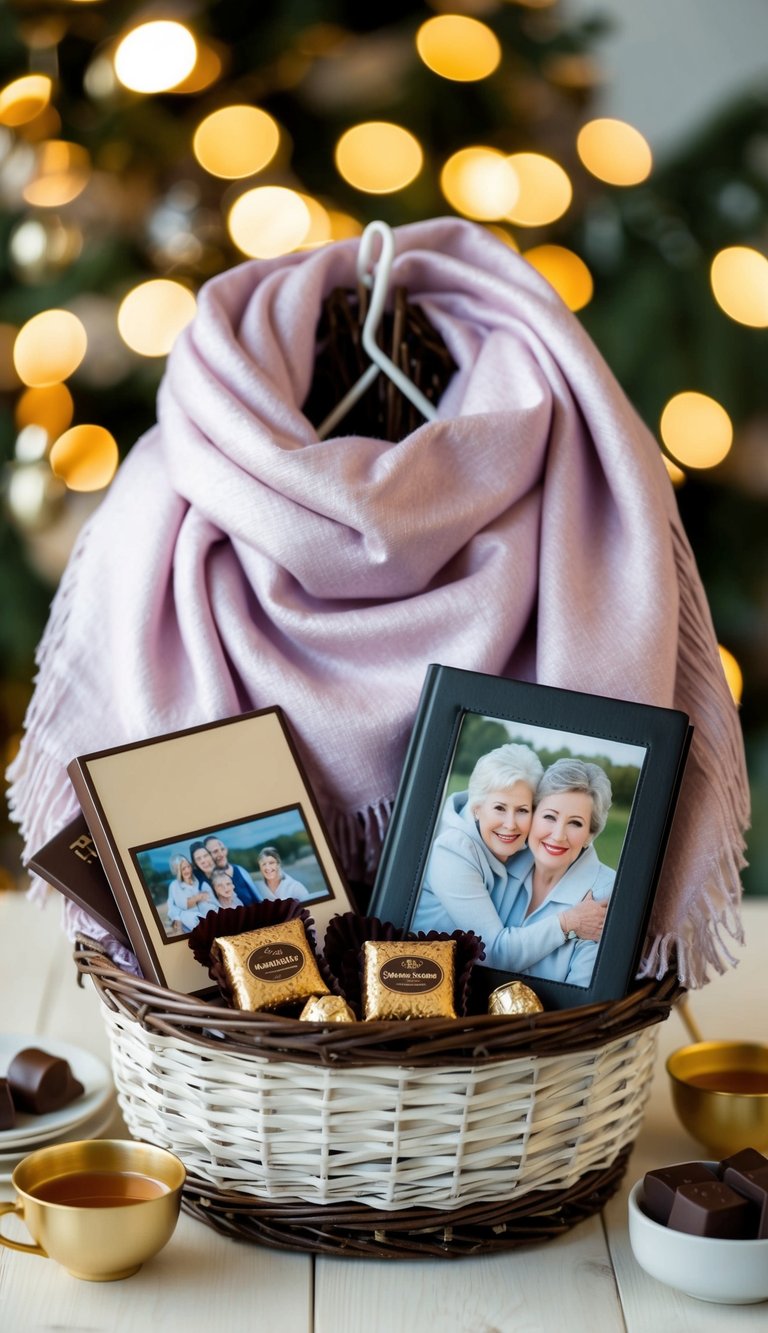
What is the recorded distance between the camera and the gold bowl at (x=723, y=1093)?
0.79m

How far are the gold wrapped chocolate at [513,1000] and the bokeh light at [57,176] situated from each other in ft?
3.54

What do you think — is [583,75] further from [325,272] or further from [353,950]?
[353,950]

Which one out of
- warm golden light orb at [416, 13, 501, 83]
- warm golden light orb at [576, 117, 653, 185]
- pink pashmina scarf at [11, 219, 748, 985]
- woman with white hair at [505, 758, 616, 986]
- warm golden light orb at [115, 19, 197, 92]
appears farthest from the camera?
warm golden light orb at [576, 117, 653, 185]

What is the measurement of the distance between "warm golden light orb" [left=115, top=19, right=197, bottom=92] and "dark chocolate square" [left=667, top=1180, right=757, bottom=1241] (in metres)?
1.25

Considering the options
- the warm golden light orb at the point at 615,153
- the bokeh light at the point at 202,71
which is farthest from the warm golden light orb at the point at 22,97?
the warm golden light orb at the point at 615,153

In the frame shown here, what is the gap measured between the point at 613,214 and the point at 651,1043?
1.16 metres

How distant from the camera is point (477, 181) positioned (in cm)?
154

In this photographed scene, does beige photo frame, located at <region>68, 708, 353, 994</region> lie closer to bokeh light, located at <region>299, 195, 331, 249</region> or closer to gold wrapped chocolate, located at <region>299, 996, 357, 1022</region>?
gold wrapped chocolate, located at <region>299, 996, 357, 1022</region>

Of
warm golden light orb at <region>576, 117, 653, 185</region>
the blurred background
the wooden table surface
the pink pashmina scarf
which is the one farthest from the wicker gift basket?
warm golden light orb at <region>576, 117, 653, 185</region>

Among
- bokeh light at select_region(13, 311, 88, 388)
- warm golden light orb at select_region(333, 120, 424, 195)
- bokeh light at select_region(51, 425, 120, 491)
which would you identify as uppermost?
warm golden light orb at select_region(333, 120, 424, 195)

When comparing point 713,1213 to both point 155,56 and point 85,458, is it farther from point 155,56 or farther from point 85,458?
point 155,56

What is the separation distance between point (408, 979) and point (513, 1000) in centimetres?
6

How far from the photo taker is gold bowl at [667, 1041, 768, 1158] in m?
0.79

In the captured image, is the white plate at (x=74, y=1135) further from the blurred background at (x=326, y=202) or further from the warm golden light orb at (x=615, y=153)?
the warm golden light orb at (x=615, y=153)
